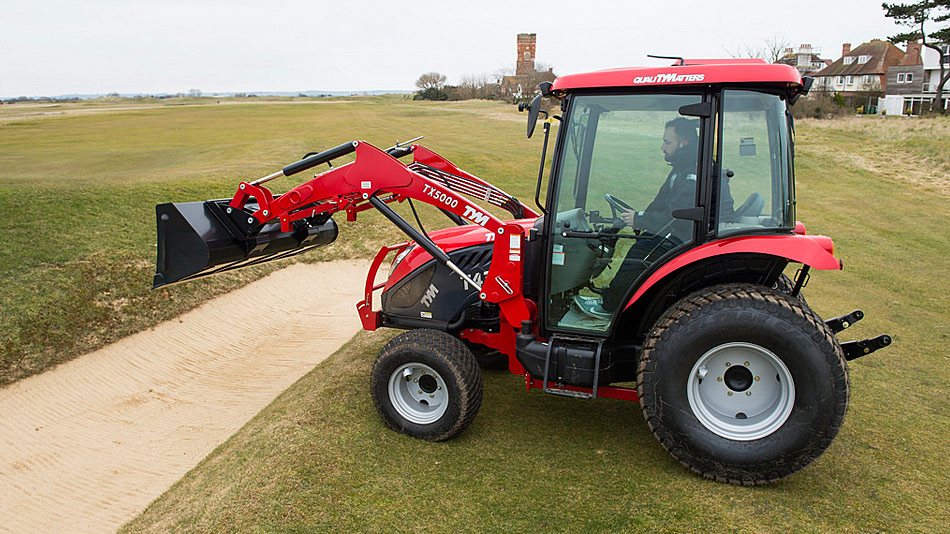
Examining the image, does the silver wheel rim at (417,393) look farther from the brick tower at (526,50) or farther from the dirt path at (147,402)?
the brick tower at (526,50)

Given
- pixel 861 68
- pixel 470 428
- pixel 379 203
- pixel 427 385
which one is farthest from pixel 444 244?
pixel 861 68

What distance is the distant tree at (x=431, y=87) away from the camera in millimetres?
79162

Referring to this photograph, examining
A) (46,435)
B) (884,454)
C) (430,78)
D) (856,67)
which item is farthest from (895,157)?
(430,78)

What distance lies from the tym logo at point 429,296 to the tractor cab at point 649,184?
1073 millimetres

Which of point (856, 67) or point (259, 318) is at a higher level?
point (856, 67)

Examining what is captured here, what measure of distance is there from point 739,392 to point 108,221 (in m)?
10.3

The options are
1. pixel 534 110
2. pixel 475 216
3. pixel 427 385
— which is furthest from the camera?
pixel 427 385

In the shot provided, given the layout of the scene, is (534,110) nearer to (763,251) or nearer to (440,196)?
(440,196)

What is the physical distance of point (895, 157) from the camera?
2202 cm

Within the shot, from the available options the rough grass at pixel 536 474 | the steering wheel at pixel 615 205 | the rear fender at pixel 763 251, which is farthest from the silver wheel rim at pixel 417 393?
the steering wheel at pixel 615 205

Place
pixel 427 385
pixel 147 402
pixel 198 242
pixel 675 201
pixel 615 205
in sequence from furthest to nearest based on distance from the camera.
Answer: pixel 147 402 < pixel 198 242 < pixel 427 385 < pixel 615 205 < pixel 675 201

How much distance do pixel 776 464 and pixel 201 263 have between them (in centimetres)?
442

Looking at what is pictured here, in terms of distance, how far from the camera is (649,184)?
4199 mm

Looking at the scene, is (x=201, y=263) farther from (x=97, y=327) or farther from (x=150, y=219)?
(x=150, y=219)
